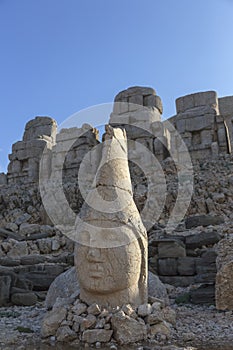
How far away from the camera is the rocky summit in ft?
15.9

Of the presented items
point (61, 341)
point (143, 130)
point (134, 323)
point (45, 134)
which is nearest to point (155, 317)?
point (134, 323)

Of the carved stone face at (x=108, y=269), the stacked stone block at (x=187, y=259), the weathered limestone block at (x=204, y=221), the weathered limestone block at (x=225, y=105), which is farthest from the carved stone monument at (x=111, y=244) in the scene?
the weathered limestone block at (x=225, y=105)

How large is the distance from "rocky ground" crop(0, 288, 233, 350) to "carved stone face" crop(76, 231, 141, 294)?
0.73m

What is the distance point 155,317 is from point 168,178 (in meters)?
16.0

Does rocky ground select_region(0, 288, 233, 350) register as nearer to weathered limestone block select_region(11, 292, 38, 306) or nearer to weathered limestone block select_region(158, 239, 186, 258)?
weathered limestone block select_region(11, 292, 38, 306)

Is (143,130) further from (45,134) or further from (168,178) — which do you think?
(45,134)

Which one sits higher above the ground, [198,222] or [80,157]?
[80,157]

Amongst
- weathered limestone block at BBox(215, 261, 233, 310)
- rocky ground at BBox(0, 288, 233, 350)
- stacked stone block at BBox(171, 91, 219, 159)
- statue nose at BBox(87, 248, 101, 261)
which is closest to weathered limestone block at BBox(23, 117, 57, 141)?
stacked stone block at BBox(171, 91, 219, 159)

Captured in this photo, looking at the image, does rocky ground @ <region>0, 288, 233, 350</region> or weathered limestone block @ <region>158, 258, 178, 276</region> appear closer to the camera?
rocky ground @ <region>0, 288, 233, 350</region>

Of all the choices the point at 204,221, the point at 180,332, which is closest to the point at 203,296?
A: the point at 180,332

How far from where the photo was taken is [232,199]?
18.0 m

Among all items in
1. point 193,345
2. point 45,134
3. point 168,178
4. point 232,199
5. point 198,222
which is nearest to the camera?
point 193,345

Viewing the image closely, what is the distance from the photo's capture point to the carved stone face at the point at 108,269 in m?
4.92

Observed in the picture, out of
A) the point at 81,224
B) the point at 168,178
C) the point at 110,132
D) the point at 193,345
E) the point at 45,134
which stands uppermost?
the point at 45,134
